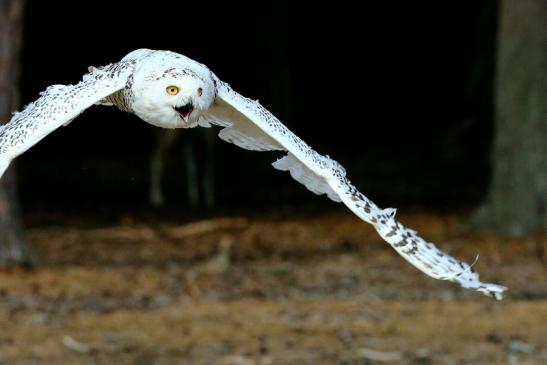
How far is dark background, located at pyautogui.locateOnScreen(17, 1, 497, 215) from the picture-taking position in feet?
50.9

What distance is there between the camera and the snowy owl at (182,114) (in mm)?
3900

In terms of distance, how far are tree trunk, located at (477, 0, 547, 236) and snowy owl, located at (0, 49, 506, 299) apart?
23.6ft

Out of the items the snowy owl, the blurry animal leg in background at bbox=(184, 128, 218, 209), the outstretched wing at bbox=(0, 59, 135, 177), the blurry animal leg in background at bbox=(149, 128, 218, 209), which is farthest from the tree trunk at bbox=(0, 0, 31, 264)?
the outstretched wing at bbox=(0, 59, 135, 177)

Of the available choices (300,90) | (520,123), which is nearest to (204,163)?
(520,123)

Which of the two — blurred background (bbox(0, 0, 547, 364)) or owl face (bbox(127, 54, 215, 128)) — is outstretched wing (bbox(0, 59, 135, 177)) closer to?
owl face (bbox(127, 54, 215, 128))

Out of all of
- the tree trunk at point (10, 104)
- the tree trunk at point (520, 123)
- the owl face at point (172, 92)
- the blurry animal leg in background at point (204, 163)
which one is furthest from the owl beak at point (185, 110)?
the blurry animal leg in background at point (204, 163)

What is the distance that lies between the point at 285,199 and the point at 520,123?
413 centimetres

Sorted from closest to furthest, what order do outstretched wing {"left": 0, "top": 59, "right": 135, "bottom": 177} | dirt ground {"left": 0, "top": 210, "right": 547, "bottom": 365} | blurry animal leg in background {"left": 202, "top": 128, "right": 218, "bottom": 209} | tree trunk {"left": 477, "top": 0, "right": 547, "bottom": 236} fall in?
outstretched wing {"left": 0, "top": 59, "right": 135, "bottom": 177} < dirt ground {"left": 0, "top": 210, "right": 547, "bottom": 365} < tree trunk {"left": 477, "top": 0, "right": 547, "bottom": 236} < blurry animal leg in background {"left": 202, "top": 128, "right": 218, "bottom": 209}

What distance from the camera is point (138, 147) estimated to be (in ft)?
64.3

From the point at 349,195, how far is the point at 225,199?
33.9 feet

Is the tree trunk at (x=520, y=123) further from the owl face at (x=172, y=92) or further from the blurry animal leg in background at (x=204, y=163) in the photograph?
the owl face at (x=172, y=92)

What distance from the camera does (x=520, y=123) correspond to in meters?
11.3

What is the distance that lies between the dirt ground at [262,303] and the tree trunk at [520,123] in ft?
1.14

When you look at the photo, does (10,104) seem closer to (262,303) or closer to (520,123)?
(262,303)
